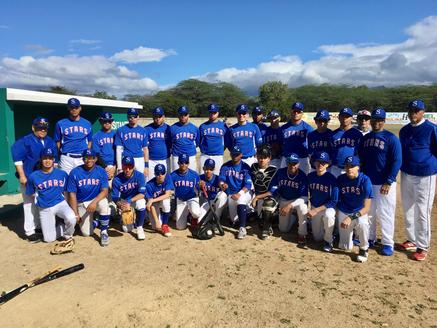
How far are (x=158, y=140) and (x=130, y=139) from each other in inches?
20.2

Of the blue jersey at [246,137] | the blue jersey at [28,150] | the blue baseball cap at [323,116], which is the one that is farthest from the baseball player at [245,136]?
the blue jersey at [28,150]

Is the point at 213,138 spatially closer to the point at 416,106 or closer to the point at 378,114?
the point at 378,114

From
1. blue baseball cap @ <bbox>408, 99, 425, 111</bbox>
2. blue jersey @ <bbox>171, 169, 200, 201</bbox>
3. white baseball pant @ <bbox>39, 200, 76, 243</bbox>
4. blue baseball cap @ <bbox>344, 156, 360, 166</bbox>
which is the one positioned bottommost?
white baseball pant @ <bbox>39, 200, 76, 243</bbox>

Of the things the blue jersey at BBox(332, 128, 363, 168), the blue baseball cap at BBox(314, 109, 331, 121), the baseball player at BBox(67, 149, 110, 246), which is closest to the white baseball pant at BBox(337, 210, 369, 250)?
the blue jersey at BBox(332, 128, 363, 168)

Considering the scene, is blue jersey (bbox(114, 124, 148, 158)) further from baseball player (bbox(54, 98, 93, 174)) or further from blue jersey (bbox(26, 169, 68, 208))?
blue jersey (bbox(26, 169, 68, 208))

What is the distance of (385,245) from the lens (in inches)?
193

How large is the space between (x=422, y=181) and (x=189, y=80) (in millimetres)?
77716

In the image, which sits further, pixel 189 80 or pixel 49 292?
pixel 189 80

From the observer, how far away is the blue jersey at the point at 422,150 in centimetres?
461

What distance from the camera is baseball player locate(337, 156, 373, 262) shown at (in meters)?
4.71

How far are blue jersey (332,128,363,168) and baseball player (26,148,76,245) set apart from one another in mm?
4133

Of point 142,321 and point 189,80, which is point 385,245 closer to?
point 142,321

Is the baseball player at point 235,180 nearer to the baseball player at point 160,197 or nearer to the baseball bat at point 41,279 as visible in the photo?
the baseball player at point 160,197

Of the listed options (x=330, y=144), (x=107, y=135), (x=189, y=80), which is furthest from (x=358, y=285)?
(x=189, y=80)
